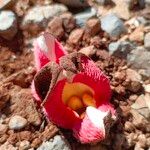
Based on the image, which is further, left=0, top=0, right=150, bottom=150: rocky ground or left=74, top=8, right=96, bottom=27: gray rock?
left=74, top=8, right=96, bottom=27: gray rock

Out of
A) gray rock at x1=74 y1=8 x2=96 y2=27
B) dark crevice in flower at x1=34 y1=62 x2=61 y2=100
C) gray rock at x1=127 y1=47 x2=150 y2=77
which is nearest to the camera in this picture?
dark crevice in flower at x1=34 y1=62 x2=61 y2=100

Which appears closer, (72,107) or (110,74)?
(72,107)

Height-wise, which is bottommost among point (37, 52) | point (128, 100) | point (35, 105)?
point (128, 100)

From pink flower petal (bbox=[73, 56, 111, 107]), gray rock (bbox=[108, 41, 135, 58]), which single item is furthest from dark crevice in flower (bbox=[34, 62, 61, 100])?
gray rock (bbox=[108, 41, 135, 58])

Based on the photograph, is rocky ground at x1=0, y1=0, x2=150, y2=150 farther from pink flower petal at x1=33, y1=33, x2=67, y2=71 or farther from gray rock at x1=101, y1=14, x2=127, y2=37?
pink flower petal at x1=33, y1=33, x2=67, y2=71

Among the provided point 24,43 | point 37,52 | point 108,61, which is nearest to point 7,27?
point 24,43

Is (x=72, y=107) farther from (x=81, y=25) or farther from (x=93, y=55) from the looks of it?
(x=81, y=25)

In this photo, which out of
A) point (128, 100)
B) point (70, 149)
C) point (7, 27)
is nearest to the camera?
point (70, 149)
